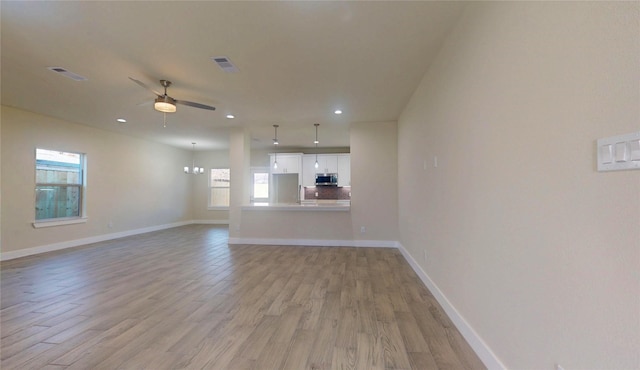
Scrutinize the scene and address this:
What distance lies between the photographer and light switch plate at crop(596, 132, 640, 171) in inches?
31.6

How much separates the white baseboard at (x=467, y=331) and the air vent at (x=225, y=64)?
11.0 feet

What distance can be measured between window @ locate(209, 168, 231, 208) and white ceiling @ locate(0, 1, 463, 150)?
478 cm

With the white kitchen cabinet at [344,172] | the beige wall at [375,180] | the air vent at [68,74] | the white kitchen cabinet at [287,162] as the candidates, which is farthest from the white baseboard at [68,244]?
the beige wall at [375,180]

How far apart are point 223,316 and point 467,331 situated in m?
2.10

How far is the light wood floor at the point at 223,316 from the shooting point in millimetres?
1860

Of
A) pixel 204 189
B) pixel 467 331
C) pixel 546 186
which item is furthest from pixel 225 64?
pixel 204 189

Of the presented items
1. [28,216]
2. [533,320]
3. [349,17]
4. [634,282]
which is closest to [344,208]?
[349,17]

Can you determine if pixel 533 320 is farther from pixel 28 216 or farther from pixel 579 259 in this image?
pixel 28 216

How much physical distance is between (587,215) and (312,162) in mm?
7273

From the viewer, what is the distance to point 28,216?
484 centimetres

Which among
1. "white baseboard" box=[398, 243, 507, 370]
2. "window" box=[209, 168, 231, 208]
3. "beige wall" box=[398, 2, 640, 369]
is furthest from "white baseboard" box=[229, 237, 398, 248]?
"window" box=[209, 168, 231, 208]

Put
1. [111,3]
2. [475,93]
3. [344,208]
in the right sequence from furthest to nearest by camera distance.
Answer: [344,208], [111,3], [475,93]

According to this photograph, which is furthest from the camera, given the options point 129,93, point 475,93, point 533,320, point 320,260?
point 320,260

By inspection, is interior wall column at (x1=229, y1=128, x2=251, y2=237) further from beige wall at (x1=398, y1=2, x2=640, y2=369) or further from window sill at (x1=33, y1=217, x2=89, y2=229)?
beige wall at (x1=398, y1=2, x2=640, y2=369)
